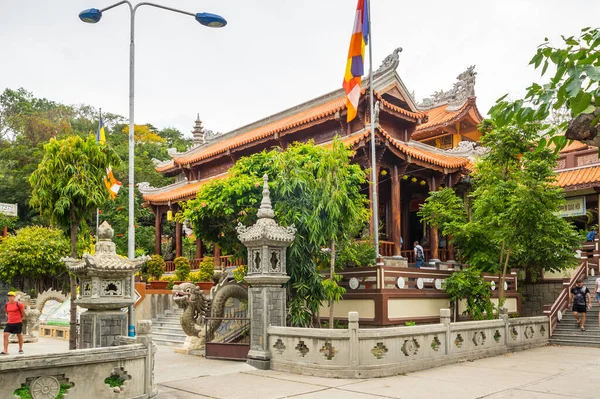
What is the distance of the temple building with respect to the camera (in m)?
19.8

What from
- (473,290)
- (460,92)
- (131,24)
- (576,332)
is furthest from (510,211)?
(460,92)

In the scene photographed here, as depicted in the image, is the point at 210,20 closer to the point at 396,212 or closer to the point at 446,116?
the point at 396,212

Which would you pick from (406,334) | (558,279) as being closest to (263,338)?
(406,334)

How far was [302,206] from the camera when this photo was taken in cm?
1370

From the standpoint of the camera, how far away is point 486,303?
1617cm

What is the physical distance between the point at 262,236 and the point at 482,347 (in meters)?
6.16

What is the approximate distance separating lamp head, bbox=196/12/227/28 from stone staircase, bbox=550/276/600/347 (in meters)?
12.9

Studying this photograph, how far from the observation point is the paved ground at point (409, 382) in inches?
360

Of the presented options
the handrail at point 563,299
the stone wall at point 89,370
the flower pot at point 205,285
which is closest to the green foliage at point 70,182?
the stone wall at point 89,370

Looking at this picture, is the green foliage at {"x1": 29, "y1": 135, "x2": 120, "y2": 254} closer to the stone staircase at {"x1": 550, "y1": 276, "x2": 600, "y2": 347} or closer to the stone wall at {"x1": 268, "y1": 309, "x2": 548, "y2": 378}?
the stone wall at {"x1": 268, "y1": 309, "x2": 548, "y2": 378}

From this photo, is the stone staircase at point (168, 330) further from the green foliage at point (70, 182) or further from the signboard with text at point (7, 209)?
the signboard with text at point (7, 209)

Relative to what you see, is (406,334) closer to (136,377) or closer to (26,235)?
(136,377)

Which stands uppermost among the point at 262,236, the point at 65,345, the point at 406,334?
the point at 262,236

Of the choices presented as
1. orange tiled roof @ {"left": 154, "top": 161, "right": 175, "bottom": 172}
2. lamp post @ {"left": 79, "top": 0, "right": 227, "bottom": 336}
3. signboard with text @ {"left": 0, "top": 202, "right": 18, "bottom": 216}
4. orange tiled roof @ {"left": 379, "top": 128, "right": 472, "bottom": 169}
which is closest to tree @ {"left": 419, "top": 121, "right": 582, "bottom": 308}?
orange tiled roof @ {"left": 379, "top": 128, "right": 472, "bottom": 169}
